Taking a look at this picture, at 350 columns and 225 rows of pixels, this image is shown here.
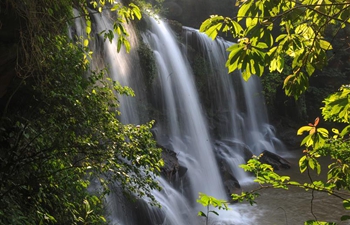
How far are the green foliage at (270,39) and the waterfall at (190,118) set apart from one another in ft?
14.7

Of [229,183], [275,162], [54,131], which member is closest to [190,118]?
[229,183]

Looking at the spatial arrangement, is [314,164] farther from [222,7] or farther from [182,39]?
[222,7]

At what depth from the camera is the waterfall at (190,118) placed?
711cm

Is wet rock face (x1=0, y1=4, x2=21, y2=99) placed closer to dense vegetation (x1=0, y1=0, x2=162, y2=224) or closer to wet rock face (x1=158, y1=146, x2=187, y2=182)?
dense vegetation (x1=0, y1=0, x2=162, y2=224)

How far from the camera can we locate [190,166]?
390 inches

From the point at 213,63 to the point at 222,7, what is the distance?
834 cm

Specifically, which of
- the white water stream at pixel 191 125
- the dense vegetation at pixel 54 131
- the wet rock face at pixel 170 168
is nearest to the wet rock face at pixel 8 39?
the dense vegetation at pixel 54 131

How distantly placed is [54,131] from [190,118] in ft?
30.2

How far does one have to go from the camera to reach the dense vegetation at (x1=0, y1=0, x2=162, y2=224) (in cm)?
292

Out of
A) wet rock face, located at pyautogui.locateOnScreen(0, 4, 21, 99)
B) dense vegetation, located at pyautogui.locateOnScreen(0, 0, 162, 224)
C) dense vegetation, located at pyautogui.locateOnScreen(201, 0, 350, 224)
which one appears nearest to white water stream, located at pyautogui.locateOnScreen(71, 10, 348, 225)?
dense vegetation, located at pyautogui.locateOnScreen(0, 0, 162, 224)

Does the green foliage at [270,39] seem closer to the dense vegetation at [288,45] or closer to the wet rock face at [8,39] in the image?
the dense vegetation at [288,45]

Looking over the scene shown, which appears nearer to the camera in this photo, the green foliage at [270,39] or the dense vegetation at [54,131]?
the green foliage at [270,39]

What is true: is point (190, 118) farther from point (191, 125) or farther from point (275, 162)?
point (275, 162)

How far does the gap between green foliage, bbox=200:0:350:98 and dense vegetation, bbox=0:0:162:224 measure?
1709 mm
